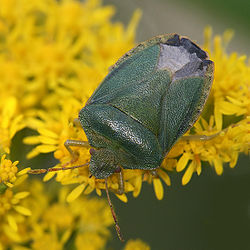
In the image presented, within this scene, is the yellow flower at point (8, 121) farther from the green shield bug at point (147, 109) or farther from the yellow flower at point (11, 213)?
the green shield bug at point (147, 109)

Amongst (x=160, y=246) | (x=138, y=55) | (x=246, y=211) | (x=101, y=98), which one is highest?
(x=138, y=55)

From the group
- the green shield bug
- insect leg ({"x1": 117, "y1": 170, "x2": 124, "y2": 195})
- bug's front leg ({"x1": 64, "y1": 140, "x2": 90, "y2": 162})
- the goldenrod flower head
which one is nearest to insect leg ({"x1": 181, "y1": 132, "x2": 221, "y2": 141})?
the green shield bug

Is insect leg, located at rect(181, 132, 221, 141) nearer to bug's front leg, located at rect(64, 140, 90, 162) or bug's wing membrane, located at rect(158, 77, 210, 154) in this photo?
bug's wing membrane, located at rect(158, 77, 210, 154)

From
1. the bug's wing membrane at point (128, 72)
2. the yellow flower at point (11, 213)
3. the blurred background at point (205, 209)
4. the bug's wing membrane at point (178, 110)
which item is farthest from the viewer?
the blurred background at point (205, 209)

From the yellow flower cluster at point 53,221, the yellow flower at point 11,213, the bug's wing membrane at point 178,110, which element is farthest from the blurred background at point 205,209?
the yellow flower at point 11,213

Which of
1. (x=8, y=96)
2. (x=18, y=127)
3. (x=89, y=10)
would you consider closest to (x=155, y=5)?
(x=89, y=10)

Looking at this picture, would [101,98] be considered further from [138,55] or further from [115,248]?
[115,248]
